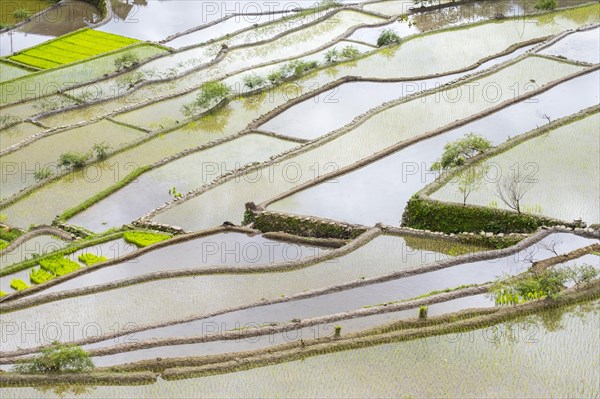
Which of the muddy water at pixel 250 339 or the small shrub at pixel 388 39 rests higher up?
the small shrub at pixel 388 39

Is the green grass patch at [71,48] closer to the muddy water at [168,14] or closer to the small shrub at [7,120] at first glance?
the muddy water at [168,14]

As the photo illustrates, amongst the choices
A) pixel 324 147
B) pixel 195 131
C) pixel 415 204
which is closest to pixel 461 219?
pixel 415 204

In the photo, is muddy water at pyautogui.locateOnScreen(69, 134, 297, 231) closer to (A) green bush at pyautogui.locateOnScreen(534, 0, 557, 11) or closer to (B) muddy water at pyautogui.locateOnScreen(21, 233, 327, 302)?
(B) muddy water at pyautogui.locateOnScreen(21, 233, 327, 302)

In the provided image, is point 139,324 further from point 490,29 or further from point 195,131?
point 490,29

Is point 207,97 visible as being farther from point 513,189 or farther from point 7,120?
point 513,189

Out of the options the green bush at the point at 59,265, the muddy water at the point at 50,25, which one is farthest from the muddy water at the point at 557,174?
the muddy water at the point at 50,25

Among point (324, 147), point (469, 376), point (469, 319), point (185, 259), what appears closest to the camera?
point (469, 376)

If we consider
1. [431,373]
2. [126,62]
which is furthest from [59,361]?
[126,62]
